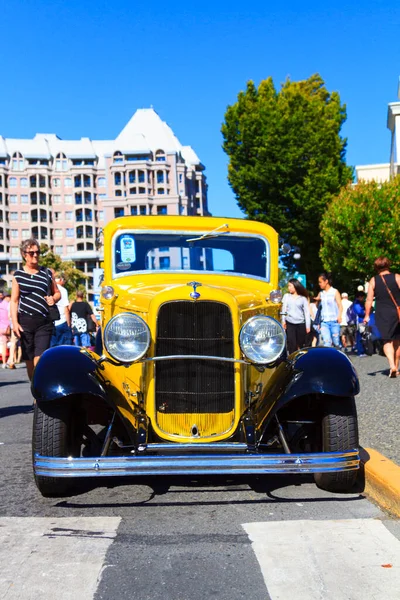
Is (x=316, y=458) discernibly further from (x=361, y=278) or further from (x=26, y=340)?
(x=361, y=278)

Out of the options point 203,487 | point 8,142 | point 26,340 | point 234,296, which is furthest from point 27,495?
point 8,142

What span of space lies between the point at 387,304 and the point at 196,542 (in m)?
7.66

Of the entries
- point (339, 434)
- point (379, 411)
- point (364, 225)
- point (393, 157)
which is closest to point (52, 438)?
point (339, 434)

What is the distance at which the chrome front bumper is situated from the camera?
425 cm

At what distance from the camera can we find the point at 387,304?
1099 centimetres

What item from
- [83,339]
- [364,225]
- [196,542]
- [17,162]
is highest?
[17,162]

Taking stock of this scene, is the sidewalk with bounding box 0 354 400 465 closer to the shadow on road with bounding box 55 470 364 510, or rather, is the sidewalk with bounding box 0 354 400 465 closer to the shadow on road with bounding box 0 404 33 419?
the shadow on road with bounding box 55 470 364 510

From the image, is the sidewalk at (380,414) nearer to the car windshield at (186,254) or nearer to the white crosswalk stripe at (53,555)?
the car windshield at (186,254)

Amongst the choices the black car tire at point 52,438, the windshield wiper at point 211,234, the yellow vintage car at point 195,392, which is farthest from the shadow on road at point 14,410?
the black car tire at point 52,438

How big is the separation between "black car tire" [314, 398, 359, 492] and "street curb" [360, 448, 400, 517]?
0.44 feet

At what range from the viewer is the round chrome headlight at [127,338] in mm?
4812

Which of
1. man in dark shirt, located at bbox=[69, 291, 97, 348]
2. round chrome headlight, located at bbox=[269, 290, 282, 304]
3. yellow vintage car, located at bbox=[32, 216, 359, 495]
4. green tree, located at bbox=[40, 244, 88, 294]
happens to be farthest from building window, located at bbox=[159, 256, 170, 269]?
green tree, located at bbox=[40, 244, 88, 294]

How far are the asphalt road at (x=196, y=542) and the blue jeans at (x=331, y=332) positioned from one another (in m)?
9.97

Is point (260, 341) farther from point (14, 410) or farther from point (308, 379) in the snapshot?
point (14, 410)
